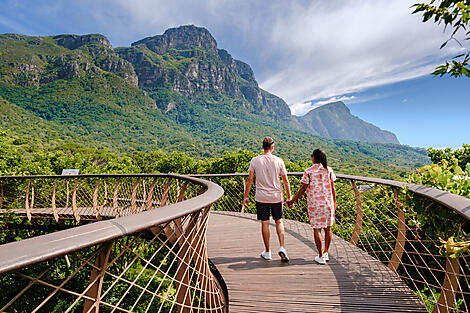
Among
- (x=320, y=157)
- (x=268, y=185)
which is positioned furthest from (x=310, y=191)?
(x=268, y=185)

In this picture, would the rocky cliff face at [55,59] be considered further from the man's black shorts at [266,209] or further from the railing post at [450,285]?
the railing post at [450,285]

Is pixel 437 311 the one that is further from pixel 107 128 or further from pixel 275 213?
pixel 107 128

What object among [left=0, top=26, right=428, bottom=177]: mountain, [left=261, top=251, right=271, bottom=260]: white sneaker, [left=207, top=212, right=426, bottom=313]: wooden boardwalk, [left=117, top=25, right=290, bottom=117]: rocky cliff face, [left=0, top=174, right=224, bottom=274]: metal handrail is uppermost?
[left=117, top=25, right=290, bottom=117]: rocky cliff face

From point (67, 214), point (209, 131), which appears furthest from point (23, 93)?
point (67, 214)

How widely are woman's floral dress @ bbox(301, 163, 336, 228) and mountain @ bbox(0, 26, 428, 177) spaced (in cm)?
6627

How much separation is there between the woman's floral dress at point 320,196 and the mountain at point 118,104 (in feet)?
217

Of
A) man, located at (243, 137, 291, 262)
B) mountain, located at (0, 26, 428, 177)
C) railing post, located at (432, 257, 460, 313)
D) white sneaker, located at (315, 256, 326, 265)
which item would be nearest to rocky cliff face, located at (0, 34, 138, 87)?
mountain, located at (0, 26, 428, 177)

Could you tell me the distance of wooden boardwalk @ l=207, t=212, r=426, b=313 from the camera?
2244 mm

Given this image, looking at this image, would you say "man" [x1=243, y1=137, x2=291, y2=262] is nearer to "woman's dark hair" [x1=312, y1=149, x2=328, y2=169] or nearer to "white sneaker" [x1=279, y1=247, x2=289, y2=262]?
"white sneaker" [x1=279, y1=247, x2=289, y2=262]

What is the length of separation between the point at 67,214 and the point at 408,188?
824 cm

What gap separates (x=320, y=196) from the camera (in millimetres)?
2988

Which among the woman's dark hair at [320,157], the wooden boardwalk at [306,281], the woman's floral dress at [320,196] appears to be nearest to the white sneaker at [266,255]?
the wooden boardwalk at [306,281]

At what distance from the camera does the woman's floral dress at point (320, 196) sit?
2939 mm

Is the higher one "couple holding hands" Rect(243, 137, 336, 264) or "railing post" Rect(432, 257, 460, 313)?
"couple holding hands" Rect(243, 137, 336, 264)
